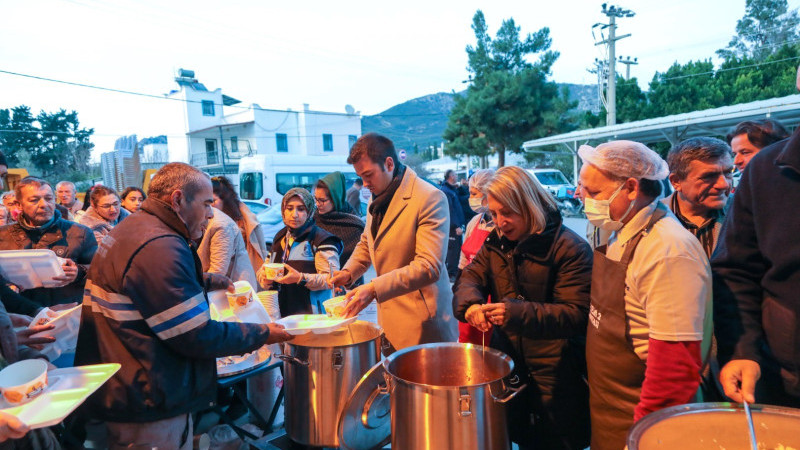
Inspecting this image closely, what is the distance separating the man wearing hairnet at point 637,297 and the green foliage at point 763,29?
1733 inches

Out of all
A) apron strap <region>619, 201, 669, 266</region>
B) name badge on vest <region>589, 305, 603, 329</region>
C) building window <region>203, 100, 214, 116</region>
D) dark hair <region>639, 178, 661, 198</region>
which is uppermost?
building window <region>203, 100, 214, 116</region>

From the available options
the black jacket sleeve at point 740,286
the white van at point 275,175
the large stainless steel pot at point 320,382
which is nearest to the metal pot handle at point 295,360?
the large stainless steel pot at point 320,382

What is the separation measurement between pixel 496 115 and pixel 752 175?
983 inches

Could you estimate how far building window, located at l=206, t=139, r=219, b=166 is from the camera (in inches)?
1556

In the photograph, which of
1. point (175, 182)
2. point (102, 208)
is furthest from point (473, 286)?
point (102, 208)

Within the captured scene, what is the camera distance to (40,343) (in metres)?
2.22

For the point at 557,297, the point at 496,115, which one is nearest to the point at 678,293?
the point at 557,297

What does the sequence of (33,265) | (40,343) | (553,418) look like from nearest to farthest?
(553,418)
(40,343)
(33,265)

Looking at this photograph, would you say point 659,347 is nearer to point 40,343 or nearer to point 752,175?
point 752,175

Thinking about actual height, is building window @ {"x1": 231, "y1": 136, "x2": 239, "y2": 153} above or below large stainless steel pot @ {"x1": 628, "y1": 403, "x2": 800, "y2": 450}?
above

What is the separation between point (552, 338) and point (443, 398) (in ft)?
1.90

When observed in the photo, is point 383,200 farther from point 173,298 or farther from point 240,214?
point 240,214

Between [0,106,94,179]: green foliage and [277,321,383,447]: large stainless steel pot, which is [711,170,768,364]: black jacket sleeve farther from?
[0,106,94,179]: green foliage

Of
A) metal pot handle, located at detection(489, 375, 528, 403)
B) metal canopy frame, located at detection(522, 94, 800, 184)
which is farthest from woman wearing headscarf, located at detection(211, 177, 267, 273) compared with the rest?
metal canopy frame, located at detection(522, 94, 800, 184)
